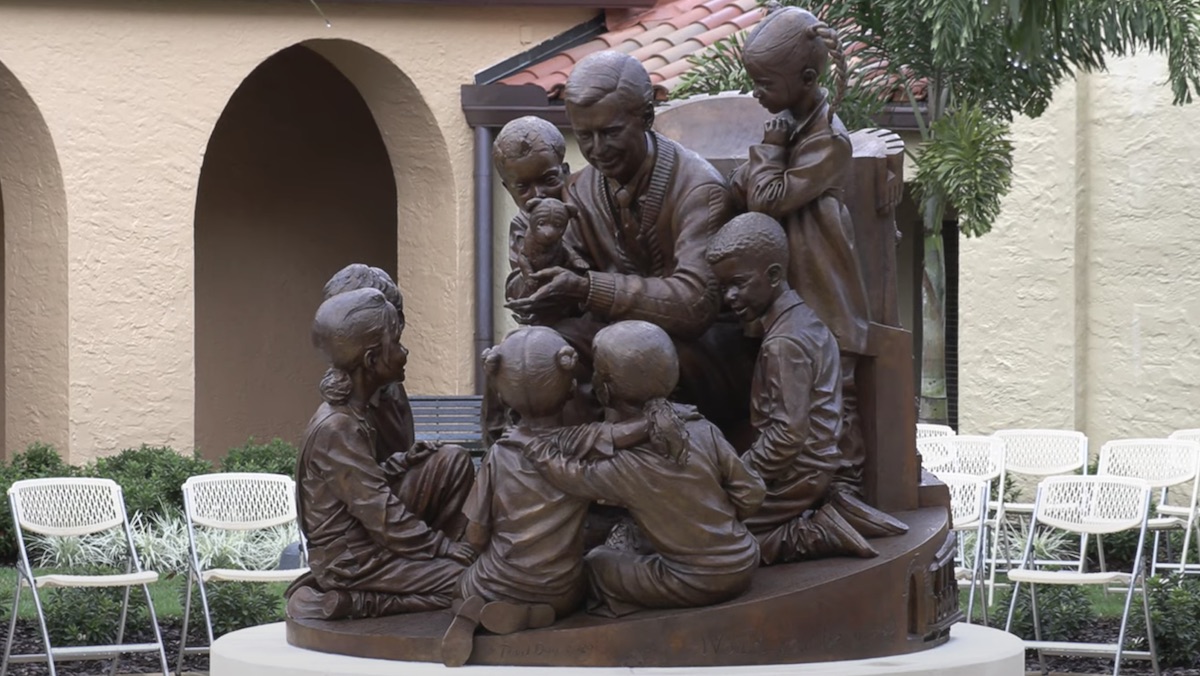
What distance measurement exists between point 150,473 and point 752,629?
8370mm

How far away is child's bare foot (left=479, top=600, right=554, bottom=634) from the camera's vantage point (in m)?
5.13

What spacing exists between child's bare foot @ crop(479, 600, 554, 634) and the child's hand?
1.43 meters

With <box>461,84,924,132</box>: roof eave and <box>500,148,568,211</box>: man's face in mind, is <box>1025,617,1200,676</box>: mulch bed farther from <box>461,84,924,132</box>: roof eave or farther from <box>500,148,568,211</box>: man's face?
<box>500,148,568,211</box>: man's face

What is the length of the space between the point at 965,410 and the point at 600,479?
9949mm

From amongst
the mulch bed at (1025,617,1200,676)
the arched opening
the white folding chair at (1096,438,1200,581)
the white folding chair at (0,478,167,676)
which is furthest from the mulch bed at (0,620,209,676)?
the arched opening

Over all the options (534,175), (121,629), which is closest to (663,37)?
(121,629)

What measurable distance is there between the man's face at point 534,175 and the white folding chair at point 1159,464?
6.82 meters

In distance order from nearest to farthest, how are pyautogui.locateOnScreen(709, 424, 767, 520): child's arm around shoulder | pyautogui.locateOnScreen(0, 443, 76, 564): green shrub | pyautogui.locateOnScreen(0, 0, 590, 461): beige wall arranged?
pyautogui.locateOnScreen(709, 424, 767, 520): child's arm around shoulder, pyautogui.locateOnScreen(0, 443, 76, 564): green shrub, pyautogui.locateOnScreen(0, 0, 590, 461): beige wall

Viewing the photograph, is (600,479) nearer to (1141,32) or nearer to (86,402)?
(1141,32)

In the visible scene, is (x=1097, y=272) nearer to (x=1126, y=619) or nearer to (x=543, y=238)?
(x=1126, y=619)

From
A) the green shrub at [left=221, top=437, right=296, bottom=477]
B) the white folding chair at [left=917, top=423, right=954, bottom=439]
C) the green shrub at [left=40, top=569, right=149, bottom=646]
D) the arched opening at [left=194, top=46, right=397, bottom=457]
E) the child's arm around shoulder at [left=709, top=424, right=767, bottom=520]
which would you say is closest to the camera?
the child's arm around shoulder at [left=709, top=424, right=767, bottom=520]

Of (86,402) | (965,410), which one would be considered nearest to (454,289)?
(86,402)

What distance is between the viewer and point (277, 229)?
16.6 m

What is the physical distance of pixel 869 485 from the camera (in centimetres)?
584
